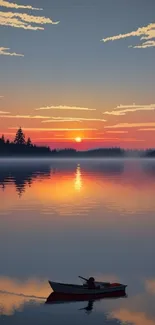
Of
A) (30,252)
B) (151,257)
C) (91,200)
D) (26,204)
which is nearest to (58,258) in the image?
(30,252)

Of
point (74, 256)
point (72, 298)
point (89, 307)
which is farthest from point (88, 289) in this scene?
point (74, 256)

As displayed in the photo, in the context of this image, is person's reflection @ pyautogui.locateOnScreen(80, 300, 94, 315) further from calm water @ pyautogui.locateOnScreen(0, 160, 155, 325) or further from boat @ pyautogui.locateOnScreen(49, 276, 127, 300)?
boat @ pyautogui.locateOnScreen(49, 276, 127, 300)

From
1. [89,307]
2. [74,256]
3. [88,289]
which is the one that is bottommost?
[89,307]

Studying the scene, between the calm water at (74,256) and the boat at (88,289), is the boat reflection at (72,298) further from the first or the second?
the calm water at (74,256)

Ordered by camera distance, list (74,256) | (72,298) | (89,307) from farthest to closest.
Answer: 1. (74,256)
2. (72,298)
3. (89,307)

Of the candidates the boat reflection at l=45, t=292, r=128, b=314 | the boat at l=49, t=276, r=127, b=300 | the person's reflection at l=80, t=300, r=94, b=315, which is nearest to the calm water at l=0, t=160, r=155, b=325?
the person's reflection at l=80, t=300, r=94, b=315

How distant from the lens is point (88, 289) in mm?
28000

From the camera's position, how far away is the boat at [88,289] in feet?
90.8

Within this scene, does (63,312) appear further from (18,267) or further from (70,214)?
(70,214)

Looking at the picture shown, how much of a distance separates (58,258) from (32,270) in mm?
4545

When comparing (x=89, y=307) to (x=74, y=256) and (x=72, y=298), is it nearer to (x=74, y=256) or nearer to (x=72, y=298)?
(x=72, y=298)

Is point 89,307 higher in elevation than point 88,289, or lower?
lower

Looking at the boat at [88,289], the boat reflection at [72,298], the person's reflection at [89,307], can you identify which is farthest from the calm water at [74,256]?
the boat at [88,289]

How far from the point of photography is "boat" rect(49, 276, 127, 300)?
27.7 m
